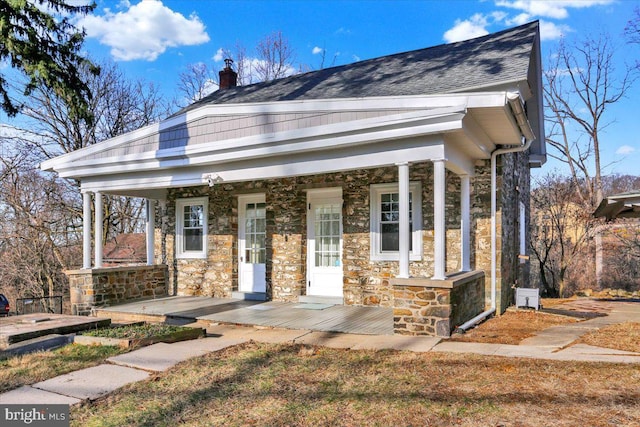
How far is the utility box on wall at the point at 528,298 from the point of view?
8.03m

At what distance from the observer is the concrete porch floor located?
652 centimetres

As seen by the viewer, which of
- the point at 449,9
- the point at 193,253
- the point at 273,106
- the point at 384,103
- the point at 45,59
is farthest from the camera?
the point at 449,9

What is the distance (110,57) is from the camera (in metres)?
18.1

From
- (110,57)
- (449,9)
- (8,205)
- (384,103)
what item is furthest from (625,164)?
(8,205)

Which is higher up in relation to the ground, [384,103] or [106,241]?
[384,103]

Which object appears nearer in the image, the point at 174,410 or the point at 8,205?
the point at 174,410

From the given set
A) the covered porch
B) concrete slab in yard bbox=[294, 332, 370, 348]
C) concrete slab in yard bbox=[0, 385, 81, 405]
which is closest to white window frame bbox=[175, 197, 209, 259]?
the covered porch

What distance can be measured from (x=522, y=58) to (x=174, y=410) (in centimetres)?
687

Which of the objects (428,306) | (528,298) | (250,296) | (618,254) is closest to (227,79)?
(250,296)

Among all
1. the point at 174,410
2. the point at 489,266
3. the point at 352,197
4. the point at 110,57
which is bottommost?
the point at 174,410

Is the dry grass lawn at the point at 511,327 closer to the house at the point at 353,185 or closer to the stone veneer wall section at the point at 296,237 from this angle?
the house at the point at 353,185

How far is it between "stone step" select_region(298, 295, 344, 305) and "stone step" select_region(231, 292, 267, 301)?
89 centimetres

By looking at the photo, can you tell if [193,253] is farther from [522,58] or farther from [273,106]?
[522,58]

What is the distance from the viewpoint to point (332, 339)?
570 centimetres
